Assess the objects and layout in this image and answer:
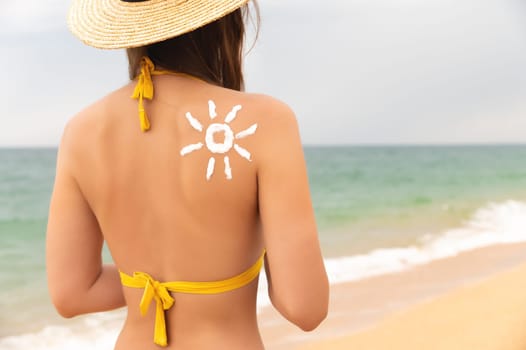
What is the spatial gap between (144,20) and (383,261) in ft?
18.2

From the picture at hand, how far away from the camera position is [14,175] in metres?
14.4

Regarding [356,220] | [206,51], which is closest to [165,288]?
[206,51]

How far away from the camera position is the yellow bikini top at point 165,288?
119 centimetres

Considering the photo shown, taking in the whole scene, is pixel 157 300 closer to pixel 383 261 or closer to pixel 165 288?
pixel 165 288

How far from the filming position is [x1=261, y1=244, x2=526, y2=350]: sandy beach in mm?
3914

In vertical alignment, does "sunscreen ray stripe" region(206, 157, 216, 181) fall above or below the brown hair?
below

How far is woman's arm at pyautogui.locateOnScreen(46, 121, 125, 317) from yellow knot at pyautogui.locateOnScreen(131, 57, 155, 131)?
0.16 metres

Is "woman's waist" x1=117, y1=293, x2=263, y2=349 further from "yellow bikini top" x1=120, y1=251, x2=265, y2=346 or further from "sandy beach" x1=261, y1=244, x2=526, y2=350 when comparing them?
"sandy beach" x1=261, y1=244, x2=526, y2=350

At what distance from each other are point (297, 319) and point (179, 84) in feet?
1.61

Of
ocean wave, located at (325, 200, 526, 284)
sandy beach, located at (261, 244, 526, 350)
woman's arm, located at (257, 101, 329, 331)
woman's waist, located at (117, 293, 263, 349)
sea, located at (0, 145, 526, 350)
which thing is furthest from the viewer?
ocean wave, located at (325, 200, 526, 284)

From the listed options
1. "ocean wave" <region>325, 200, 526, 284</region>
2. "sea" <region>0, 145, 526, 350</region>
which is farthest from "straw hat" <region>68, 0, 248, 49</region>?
"ocean wave" <region>325, 200, 526, 284</region>

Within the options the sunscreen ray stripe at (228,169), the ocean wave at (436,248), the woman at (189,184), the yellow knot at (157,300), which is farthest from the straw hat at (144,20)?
the ocean wave at (436,248)

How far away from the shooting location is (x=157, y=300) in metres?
1.21

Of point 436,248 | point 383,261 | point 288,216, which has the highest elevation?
point 288,216
